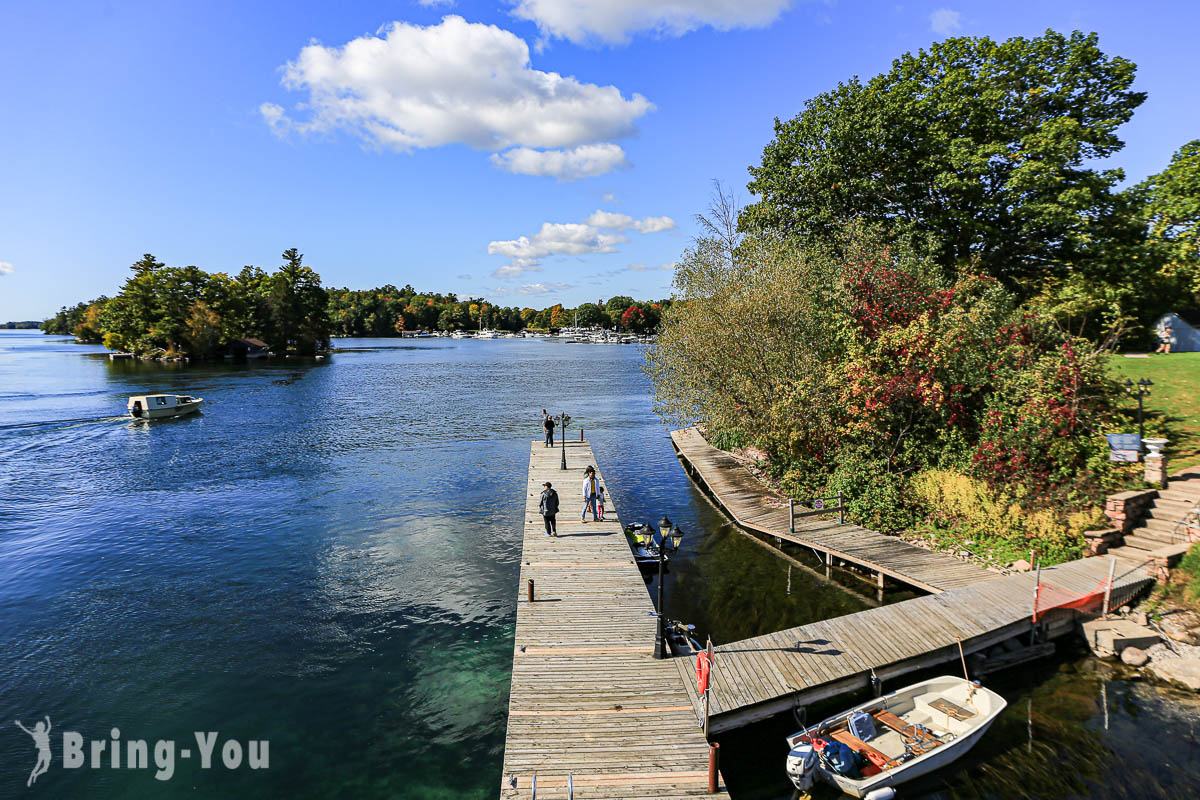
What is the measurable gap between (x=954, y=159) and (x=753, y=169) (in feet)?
41.5

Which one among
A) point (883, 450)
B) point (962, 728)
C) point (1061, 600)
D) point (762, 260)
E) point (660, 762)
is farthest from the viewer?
point (762, 260)

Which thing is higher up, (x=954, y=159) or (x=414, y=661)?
(x=954, y=159)

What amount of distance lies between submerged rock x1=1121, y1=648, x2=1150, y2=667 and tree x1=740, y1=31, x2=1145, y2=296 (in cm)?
2146

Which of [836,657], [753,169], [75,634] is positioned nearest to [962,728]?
[836,657]

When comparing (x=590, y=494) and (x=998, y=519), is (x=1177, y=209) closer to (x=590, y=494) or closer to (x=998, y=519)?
(x=998, y=519)

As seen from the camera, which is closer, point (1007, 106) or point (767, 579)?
point (767, 579)

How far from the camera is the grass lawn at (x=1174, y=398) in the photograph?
22094mm

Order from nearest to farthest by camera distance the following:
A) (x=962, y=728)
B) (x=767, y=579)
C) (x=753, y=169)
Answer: (x=962, y=728) → (x=767, y=579) → (x=753, y=169)

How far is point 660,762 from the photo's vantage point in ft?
35.4

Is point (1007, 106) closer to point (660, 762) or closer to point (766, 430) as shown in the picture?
point (766, 430)

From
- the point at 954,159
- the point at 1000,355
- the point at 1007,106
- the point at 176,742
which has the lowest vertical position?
the point at 176,742

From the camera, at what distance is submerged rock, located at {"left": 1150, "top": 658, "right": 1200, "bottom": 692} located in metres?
13.9

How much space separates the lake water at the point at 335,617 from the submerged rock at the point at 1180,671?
0.63 metres

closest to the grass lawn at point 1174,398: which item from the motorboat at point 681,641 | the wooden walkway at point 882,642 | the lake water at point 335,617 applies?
the wooden walkway at point 882,642
